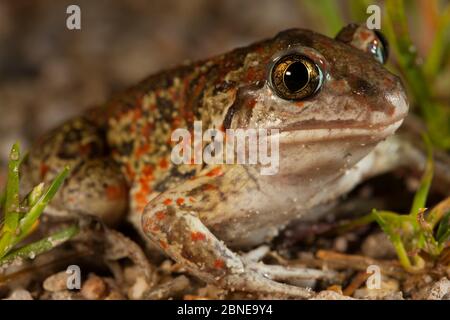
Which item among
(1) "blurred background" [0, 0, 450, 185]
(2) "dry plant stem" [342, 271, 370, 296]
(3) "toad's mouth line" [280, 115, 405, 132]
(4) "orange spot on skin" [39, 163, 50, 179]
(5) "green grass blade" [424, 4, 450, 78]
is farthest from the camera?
(1) "blurred background" [0, 0, 450, 185]

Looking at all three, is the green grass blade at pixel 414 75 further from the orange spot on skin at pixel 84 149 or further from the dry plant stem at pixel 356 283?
the orange spot on skin at pixel 84 149

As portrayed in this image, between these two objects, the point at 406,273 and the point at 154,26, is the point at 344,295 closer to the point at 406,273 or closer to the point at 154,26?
the point at 406,273

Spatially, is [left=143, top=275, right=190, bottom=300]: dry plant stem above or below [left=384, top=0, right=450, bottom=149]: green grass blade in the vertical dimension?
below

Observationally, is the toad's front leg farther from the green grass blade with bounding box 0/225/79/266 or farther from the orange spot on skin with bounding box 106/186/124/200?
the orange spot on skin with bounding box 106/186/124/200

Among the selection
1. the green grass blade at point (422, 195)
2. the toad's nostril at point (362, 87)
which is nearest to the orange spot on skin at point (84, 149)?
the toad's nostril at point (362, 87)

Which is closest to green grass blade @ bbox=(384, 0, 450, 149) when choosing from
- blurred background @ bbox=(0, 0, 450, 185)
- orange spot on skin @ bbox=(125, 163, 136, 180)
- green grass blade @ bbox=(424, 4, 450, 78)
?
green grass blade @ bbox=(424, 4, 450, 78)
